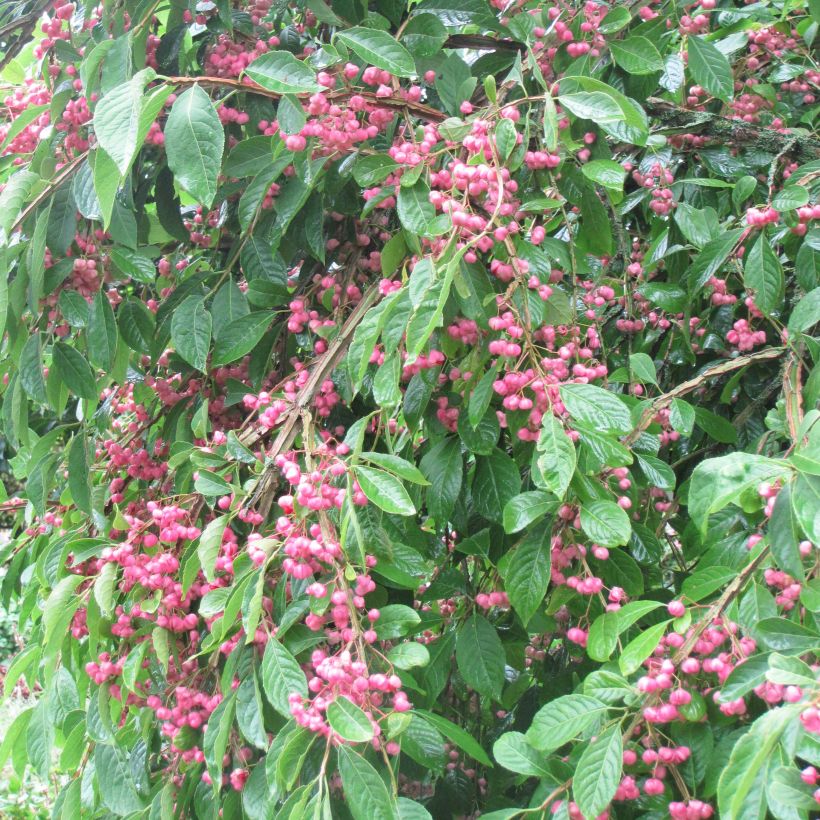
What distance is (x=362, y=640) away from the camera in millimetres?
1164

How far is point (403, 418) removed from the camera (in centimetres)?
161

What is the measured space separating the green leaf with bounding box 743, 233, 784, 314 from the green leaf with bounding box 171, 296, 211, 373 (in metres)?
0.96

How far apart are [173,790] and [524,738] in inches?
22.5

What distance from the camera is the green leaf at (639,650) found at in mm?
1116

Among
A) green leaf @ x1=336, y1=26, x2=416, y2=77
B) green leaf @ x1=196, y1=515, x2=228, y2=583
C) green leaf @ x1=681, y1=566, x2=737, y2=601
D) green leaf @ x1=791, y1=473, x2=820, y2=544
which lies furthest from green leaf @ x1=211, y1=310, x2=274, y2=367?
green leaf @ x1=791, y1=473, x2=820, y2=544

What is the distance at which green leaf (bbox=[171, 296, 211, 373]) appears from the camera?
1.56 meters

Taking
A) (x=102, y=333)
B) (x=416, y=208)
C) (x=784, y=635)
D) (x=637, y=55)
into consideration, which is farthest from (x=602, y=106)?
(x=102, y=333)

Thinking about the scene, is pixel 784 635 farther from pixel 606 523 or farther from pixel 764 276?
pixel 764 276

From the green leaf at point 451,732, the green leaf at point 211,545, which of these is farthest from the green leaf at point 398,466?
the green leaf at point 451,732

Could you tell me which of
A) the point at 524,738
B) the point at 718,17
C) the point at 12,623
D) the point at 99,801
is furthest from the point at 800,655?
the point at 12,623

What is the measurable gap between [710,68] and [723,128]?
25cm

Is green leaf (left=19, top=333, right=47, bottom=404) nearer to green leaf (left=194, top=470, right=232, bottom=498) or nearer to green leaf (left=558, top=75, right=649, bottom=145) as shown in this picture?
green leaf (left=194, top=470, right=232, bottom=498)

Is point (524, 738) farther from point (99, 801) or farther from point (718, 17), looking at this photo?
point (718, 17)

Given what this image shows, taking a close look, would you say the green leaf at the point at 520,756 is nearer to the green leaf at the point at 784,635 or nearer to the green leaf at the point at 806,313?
the green leaf at the point at 784,635
